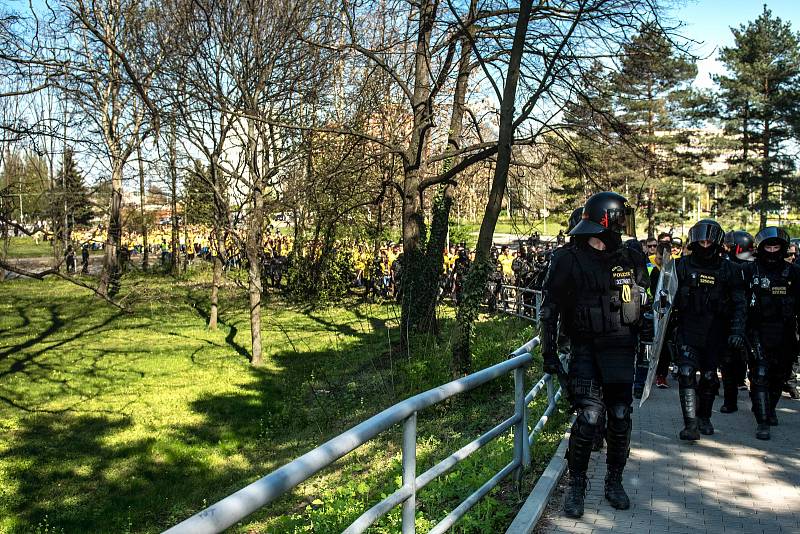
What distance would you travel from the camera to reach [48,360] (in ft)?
56.0

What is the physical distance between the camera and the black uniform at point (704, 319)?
6.73 m

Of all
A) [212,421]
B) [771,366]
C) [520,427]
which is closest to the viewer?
[520,427]

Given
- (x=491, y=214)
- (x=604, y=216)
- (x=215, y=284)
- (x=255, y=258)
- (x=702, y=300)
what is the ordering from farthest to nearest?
(x=215, y=284), (x=255, y=258), (x=491, y=214), (x=702, y=300), (x=604, y=216)

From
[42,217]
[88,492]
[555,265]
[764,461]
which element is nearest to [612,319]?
[555,265]

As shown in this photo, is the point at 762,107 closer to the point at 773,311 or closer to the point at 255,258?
the point at 255,258

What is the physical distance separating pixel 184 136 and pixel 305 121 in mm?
2799

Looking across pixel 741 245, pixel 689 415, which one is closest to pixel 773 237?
pixel 689 415

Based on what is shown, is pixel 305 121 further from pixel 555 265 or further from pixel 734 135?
pixel 734 135

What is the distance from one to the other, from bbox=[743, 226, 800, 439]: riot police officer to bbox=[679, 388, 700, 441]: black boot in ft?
3.07

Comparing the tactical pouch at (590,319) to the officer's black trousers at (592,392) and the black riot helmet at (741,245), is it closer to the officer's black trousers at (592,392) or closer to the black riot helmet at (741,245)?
the officer's black trousers at (592,392)

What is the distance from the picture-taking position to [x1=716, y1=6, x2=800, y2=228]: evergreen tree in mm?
44000

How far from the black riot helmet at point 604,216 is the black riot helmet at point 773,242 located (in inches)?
131

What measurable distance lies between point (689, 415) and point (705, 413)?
1.47 feet

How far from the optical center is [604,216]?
4.79 m
